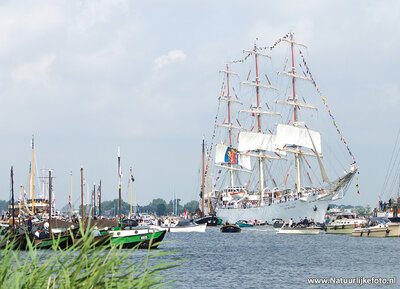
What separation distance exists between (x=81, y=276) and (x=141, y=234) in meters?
39.1

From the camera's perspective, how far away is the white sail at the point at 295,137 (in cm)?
12438

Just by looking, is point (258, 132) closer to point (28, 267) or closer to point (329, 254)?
point (329, 254)

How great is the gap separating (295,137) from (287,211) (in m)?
13.7

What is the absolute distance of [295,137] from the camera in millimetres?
125062

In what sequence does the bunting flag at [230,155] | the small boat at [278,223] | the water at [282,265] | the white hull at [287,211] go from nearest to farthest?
the water at [282,265], the small boat at [278,223], the white hull at [287,211], the bunting flag at [230,155]

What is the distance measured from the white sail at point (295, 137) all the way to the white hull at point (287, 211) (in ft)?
35.3

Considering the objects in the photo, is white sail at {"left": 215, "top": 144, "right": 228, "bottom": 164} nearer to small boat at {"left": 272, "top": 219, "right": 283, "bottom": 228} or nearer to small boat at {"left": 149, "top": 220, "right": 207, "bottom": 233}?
small boat at {"left": 272, "top": 219, "right": 283, "bottom": 228}

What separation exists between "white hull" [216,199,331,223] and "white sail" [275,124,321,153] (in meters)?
10.8

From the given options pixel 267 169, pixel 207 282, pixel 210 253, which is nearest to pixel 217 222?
pixel 267 169

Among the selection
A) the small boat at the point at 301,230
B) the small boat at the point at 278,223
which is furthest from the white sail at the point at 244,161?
the small boat at the point at 301,230

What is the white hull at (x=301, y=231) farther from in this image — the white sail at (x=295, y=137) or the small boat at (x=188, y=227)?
the white sail at (x=295, y=137)

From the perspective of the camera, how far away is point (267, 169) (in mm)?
140875

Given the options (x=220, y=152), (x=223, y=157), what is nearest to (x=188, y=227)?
(x=223, y=157)

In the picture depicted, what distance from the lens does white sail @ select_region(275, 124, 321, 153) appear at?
12438cm
